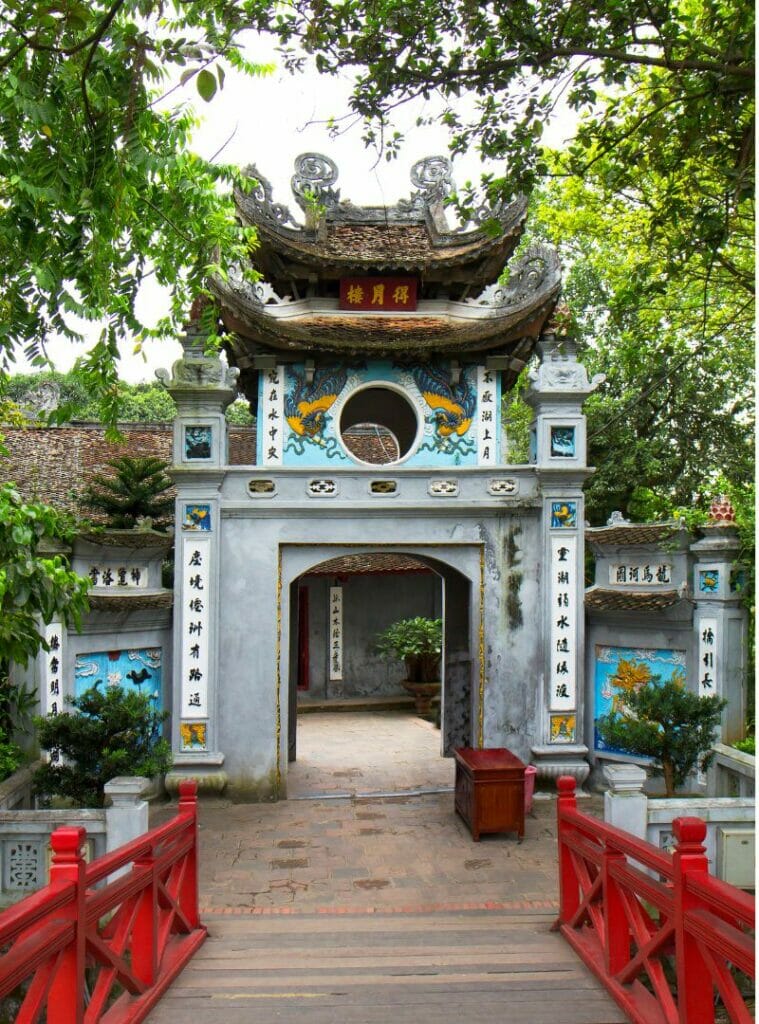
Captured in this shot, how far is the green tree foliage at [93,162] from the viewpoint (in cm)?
379

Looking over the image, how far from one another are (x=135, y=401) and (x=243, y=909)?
25.4 meters

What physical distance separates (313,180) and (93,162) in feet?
21.4

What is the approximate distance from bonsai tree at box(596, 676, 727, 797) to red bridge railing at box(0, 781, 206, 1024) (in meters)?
3.98

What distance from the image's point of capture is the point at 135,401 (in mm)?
29688

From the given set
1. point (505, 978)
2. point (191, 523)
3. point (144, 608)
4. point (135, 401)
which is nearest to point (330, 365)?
point (191, 523)

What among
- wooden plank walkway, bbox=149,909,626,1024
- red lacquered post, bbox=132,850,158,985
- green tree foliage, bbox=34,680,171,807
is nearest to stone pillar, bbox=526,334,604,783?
wooden plank walkway, bbox=149,909,626,1024

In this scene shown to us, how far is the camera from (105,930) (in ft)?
13.1

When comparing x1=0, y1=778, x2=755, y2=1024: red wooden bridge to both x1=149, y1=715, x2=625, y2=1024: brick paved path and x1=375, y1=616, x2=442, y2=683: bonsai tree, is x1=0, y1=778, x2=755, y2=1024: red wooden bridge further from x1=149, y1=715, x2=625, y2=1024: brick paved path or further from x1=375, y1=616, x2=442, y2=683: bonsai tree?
x1=375, y1=616, x2=442, y2=683: bonsai tree

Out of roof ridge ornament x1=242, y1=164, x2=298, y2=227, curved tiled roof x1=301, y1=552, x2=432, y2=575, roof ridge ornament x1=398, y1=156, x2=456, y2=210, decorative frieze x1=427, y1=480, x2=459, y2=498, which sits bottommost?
curved tiled roof x1=301, y1=552, x2=432, y2=575

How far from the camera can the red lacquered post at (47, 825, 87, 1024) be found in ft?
11.3

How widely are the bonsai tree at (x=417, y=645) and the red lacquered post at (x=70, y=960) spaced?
12117 mm

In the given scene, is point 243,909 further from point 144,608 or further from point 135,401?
point 135,401

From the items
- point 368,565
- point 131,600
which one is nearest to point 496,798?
point 131,600

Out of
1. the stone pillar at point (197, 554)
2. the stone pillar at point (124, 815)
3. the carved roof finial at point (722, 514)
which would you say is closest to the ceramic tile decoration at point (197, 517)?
the stone pillar at point (197, 554)
